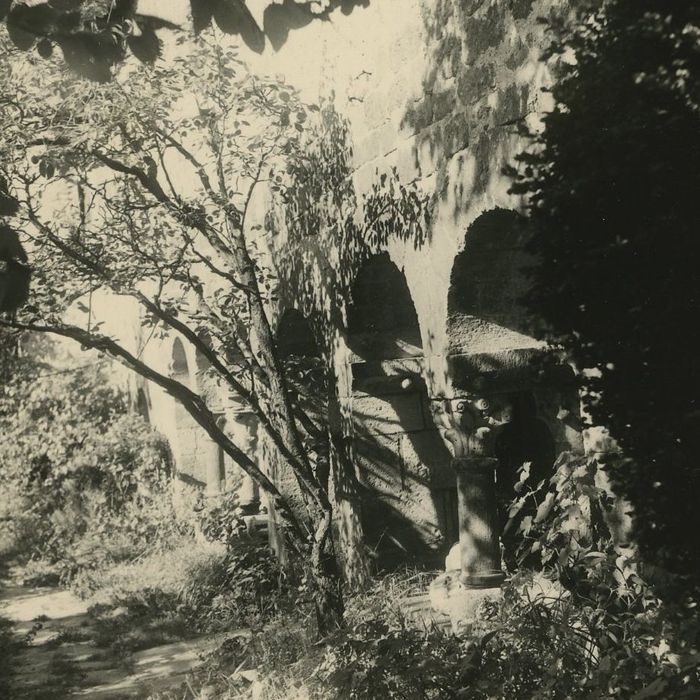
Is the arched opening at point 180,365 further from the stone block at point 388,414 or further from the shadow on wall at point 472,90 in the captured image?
the shadow on wall at point 472,90

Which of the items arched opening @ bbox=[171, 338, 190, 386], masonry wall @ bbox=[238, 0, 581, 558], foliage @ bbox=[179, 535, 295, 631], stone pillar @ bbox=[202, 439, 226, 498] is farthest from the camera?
arched opening @ bbox=[171, 338, 190, 386]

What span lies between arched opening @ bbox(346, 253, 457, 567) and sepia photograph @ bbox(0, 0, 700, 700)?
2 centimetres

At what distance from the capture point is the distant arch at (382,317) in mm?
5734

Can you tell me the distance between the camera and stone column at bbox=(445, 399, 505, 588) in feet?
15.3

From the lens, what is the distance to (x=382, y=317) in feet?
19.4

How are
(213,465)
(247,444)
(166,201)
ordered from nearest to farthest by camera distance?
(166,201) < (247,444) < (213,465)

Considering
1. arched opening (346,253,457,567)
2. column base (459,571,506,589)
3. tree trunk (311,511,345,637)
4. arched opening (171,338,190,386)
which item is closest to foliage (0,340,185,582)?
arched opening (171,338,190,386)

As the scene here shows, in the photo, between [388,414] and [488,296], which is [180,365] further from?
[488,296]

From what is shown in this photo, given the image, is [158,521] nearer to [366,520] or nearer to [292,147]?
[366,520]

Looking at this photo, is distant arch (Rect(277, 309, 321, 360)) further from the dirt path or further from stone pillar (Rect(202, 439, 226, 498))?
stone pillar (Rect(202, 439, 226, 498))

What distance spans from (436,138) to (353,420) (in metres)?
2.02

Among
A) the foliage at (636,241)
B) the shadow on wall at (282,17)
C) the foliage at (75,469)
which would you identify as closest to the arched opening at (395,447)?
the shadow on wall at (282,17)

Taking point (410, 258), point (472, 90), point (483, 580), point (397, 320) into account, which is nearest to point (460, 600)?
point (483, 580)

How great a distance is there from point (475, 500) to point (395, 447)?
47.9 inches
